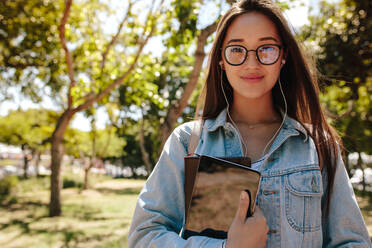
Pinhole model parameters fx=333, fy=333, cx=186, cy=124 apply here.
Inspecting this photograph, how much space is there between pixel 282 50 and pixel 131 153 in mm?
41533

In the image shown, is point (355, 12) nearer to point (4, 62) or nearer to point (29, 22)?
point (29, 22)

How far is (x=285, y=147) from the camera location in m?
1.50

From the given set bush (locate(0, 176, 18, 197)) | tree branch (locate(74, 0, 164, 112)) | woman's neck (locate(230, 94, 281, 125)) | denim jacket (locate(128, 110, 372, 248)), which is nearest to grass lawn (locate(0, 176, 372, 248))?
bush (locate(0, 176, 18, 197))

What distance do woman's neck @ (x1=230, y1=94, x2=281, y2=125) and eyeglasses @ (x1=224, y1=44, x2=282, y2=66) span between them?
24 centimetres

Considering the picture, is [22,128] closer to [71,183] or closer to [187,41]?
[71,183]

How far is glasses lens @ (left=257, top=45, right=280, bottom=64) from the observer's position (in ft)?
4.84

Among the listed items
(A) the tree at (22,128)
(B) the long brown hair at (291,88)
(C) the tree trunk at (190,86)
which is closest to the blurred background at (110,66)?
(C) the tree trunk at (190,86)

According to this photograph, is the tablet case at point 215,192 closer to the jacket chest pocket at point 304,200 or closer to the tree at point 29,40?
the jacket chest pocket at point 304,200

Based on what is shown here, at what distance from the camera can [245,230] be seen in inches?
44.3

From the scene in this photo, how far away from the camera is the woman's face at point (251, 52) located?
1.48 meters

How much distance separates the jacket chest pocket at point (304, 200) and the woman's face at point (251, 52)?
0.41m

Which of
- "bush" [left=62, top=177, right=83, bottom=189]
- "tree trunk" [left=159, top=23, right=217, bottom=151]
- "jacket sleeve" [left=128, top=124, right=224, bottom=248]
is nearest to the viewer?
"jacket sleeve" [left=128, top=124, right=224, bottom=248]

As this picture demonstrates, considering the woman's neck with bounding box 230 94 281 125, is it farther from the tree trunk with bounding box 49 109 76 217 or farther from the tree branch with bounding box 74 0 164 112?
the tree trunk with bounding box 49 109 76 217

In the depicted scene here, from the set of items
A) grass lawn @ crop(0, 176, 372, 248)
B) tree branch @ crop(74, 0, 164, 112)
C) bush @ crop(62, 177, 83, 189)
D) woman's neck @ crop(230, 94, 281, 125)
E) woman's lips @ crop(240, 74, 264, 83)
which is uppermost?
tree branch @ crop(74, 0, 164, 112)
